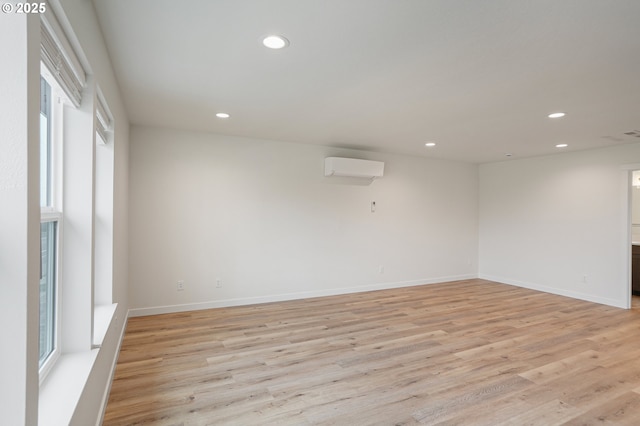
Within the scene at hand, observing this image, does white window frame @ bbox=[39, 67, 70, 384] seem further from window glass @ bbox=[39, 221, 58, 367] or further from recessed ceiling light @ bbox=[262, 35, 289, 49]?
recessed ceiling light @ bbox=[262, 35, 289, 49]

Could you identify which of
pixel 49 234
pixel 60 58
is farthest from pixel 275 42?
pixel 49 234

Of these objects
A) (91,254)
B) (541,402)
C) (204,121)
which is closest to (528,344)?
(541,402)

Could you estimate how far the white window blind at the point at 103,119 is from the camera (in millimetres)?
2114

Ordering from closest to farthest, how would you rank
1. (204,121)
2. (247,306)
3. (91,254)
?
(91,254) < (204,121) < (247,306)

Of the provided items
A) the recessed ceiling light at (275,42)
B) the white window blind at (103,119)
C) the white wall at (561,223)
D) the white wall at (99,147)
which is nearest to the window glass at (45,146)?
the white wall at (99,147)

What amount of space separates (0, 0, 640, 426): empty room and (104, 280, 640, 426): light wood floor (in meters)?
0.03

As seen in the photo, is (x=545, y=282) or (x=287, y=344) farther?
(x=545, y=282)

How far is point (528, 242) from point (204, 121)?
5886mm

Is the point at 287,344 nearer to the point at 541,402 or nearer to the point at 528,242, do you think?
the point at 541,402

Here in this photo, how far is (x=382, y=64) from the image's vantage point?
7.80ft

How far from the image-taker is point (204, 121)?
156 inches

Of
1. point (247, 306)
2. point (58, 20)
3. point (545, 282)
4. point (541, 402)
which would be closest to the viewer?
point (58, 20)

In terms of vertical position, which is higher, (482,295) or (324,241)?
(324,241)

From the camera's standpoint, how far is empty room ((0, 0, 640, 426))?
168 cm
